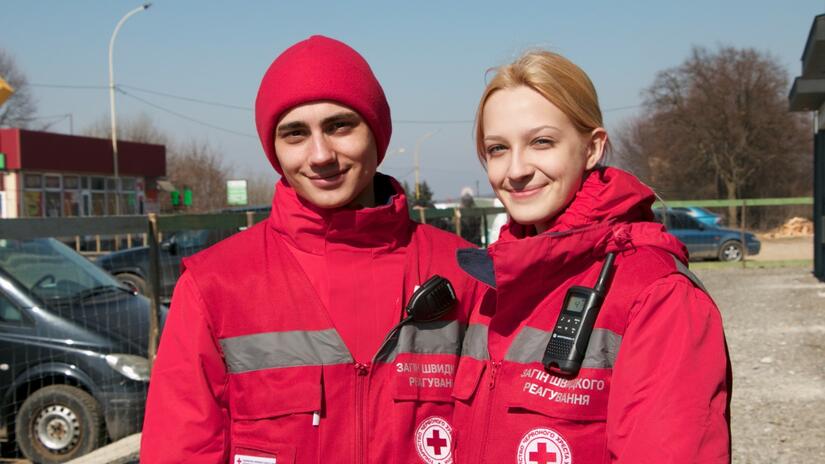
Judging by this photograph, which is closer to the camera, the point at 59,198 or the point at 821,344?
the point at 821,344

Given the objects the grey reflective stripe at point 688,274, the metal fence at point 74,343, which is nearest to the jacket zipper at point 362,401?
the grey reflective stripe at point 688,274

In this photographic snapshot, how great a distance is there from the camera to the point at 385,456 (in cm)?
207

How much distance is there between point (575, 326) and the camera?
1.76 meters

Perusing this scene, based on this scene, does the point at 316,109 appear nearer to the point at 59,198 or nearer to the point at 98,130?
the point at 59,198

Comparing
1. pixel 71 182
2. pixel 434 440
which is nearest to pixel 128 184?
pixel 71 182

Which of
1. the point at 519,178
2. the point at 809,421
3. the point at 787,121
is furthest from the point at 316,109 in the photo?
the point at 787,121

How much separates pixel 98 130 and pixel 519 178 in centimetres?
6527

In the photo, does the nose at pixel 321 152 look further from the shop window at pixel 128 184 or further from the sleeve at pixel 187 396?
the shop window at pixel 128 184

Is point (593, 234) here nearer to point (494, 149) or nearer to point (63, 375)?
point (494, 149)

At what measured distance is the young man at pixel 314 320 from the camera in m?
2.04

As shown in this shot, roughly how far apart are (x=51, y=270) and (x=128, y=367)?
1472 mm

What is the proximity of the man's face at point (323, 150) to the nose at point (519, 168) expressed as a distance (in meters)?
0.45

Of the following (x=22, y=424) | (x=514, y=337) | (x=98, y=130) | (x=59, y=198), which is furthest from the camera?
(x=98, y=130)

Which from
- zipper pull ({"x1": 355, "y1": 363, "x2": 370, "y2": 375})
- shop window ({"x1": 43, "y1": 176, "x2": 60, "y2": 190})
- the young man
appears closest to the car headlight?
the young man
